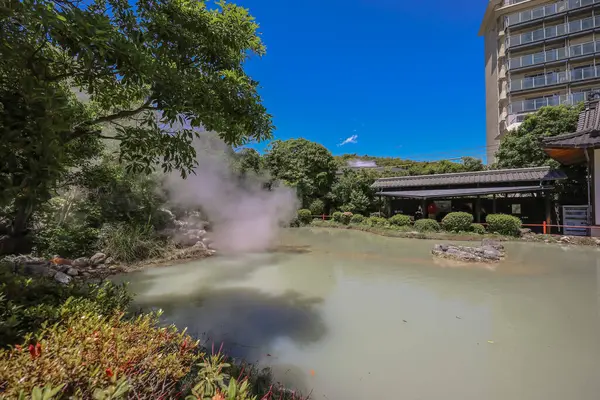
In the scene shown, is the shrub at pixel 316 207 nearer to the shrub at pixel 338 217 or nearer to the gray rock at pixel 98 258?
the shrub at pixel 338 217

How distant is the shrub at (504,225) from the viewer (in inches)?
485

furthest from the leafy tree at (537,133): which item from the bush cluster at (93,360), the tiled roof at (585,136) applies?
the bush cluster at (93,360)

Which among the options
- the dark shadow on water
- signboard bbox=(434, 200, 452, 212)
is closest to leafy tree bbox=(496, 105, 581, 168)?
signboard bbox=(434, 200, 452, 212)

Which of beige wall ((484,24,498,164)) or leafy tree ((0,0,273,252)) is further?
beige wall ((484,24,498,164))

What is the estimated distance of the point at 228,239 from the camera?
10.2 metres

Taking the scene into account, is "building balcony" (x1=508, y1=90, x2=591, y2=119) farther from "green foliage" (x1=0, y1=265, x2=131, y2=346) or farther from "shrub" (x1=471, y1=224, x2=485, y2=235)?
"green foliage" (x1=0, y1=265, x2=131, y2=346)

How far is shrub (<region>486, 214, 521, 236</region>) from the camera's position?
12.3m

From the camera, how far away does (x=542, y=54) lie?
2348 centimetres

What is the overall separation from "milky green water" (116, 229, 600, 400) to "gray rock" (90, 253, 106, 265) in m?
1.07

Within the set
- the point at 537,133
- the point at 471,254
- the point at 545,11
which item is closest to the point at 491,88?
the point at 545,11

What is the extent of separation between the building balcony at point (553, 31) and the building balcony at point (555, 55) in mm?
1218

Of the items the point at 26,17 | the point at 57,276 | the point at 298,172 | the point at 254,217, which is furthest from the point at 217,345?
the point at 298,172

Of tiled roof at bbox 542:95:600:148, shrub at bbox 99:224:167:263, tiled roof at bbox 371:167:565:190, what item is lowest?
shrub at bbox 99:224:167:263

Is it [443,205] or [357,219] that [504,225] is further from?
[357,219]
